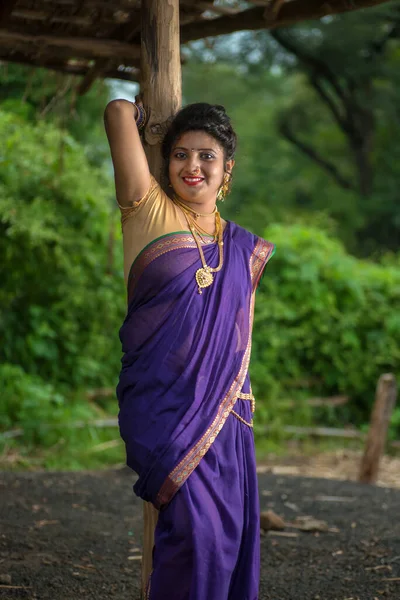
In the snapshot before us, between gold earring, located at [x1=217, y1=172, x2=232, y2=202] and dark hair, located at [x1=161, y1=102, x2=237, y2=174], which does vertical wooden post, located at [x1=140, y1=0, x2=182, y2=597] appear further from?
gold earring, located at [x1=217, y1=172, x2=232, y2=202]

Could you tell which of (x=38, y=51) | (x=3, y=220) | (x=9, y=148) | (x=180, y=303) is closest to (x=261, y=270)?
(x=180, y=303)

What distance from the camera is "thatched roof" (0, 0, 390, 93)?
162 inches

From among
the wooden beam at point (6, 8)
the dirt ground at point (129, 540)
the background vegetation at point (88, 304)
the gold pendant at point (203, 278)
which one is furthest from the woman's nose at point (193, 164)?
the background vegetation at point (88, 304)

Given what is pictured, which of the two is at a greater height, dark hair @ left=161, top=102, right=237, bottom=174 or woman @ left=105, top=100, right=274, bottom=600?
dark hair @ left=161, top=102, right=237, bottom=174

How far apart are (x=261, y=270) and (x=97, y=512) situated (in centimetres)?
272

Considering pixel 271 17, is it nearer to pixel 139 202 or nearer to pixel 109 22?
pixel 109 22

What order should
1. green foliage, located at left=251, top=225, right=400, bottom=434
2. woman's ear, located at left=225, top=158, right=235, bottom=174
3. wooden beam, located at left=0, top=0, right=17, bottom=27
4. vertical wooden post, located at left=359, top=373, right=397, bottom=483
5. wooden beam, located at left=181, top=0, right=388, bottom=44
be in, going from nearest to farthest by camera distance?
woman's ear, located at left=225, top=158, right=235, bottom=174
wooden beam, located at left=181, top=0, right=388, bottom=44
wooden beam, located at left=0, top=0, right=17, bottom=27
vertical wooden post, located at left=359, top=373, right=397, bottom=483
green foliage, located at left=251, top=225, right=400, bottom=434

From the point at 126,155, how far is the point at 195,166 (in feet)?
0.84

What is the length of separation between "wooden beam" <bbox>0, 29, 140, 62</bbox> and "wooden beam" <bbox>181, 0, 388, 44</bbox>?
1.22 ft

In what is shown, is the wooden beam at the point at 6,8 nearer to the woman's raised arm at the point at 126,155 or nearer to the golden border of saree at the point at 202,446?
the woman's raised arm at the point at 126,155

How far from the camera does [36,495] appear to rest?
5.42 m

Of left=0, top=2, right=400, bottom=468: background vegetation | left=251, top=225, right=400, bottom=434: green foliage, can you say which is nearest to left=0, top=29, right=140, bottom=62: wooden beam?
left=0, top=2, right=400, bottom=468: background vegetation

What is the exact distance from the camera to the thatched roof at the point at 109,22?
13.5 ft

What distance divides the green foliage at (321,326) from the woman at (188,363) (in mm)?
6158
